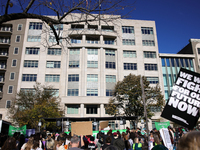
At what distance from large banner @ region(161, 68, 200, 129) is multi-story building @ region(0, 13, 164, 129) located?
29699mm

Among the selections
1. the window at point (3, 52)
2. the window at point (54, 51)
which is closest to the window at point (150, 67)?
the window at point (54, 51)

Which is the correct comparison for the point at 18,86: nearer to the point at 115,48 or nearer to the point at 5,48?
the point at 5,48

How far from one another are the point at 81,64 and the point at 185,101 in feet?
110

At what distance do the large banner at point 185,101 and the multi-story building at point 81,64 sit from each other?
29.7 metres

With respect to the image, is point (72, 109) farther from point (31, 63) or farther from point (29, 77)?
point (31, 63)

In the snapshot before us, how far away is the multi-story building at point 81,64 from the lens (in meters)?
35.8

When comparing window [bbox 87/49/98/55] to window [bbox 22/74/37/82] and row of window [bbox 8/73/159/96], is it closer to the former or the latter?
row of window [bbox 8/73/159/96]

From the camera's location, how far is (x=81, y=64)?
125 feet

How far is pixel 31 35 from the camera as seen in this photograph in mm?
39688

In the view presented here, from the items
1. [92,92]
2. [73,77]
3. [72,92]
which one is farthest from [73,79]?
[92,92]

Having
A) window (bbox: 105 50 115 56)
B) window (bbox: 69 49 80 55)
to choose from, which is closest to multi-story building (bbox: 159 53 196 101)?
window (bbox: 105 50 115 56)

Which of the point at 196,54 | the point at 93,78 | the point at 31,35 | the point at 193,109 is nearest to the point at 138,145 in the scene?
the point at 193,109

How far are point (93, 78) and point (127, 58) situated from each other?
1021 centimetres

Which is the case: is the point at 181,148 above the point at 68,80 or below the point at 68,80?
below
